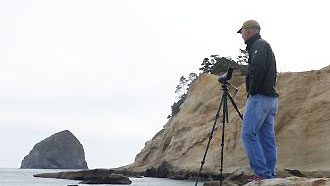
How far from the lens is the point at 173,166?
57656 mm

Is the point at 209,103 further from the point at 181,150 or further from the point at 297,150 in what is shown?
the point at 297,150

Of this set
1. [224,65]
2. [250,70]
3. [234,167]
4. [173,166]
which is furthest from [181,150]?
[250,70]

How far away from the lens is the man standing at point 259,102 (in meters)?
7.95

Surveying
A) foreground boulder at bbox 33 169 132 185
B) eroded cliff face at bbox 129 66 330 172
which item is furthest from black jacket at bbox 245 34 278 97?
foreground boulder at bbox 33 169 132 185

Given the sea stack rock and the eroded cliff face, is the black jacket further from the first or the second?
the sea stack rock

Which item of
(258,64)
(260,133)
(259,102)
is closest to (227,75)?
(258,64)

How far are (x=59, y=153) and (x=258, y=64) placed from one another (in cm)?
16811

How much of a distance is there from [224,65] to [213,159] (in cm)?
4253

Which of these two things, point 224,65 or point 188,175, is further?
point 224,65

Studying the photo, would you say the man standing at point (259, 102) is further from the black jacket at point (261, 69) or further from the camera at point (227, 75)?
the camera at point (227, 75)

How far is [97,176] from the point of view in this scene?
60.1 m

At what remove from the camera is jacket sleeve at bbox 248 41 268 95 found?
313 inches

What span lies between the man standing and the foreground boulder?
39.5 m

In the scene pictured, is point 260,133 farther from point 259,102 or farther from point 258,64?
point 258,64
